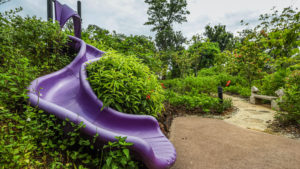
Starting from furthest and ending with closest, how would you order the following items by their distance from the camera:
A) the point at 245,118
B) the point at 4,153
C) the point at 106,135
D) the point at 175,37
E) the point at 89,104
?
the point at 175,37
the point at 245,118
the point at 89,104
the point at 106,135
the point at 4,153

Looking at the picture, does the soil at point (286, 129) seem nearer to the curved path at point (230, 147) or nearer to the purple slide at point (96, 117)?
the curved path at point (230, 147)

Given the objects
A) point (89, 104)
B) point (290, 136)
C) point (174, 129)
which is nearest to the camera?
point (89, 104)

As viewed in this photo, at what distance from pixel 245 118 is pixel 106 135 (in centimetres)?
479

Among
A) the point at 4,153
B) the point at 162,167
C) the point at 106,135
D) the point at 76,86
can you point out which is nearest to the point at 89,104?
the point at 76,86

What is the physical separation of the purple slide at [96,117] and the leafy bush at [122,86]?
14cm

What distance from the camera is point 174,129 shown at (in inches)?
157

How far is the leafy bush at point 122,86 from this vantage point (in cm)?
240

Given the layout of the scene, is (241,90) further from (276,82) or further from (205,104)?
(205,104)

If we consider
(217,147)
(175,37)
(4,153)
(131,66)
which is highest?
(175,37)

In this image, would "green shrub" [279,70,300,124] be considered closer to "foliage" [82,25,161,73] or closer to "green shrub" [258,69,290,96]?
"green shrub" [258,69,290,96]

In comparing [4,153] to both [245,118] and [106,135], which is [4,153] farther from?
[245,118]

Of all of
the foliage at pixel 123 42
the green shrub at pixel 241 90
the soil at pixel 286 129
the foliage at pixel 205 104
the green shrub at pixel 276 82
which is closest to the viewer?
the soil at pixel 286 129

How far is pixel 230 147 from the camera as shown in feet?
9.74

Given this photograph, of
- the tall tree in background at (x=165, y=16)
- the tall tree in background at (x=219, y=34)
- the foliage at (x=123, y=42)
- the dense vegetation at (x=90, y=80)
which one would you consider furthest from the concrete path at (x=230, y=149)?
the tall tree in background at (x=219, y=34)
